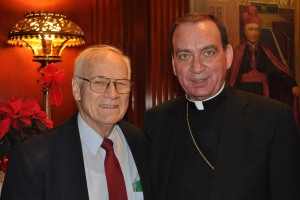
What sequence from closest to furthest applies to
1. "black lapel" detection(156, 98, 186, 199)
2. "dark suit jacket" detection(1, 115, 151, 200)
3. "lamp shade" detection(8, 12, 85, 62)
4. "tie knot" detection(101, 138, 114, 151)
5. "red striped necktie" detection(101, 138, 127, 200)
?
"dark suit jacket" detection(1, 115, 151, 200)
"red striped necktie" detection(101, 138, 127, 200)
"tie knot" detection(101, 138, 114, 151)
"black lapel" detection(156, 98, 186, 199)
"lamp shade" detection(8, 12, 85, 62)

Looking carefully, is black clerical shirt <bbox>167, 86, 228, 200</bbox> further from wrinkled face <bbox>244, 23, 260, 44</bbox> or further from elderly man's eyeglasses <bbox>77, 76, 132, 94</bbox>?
wrinkled face <bbox>244, 23, 260, 44</bbox>

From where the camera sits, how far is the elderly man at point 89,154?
1.72m

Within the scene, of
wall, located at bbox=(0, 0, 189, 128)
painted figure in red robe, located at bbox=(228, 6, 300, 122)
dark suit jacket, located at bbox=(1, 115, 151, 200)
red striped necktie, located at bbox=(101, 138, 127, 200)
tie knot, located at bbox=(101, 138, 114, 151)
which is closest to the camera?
dark suit jacket, located at bbox=(1, 115, 151, 200)

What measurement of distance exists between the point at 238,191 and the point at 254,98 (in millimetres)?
545

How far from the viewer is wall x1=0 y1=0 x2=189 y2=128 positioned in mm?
3533

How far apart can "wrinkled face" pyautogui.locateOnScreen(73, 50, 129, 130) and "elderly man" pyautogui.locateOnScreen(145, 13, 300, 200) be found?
371mm

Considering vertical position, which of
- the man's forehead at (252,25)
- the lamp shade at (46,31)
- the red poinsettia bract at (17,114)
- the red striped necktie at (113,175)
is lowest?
the red striped necktie at (113,175)

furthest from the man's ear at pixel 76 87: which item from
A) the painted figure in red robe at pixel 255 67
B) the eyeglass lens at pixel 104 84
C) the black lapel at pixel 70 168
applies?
the painted figure in red robe at pixel 255 67

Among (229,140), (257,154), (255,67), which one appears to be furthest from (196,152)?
(255,67)

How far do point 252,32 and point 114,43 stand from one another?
6.20 ft

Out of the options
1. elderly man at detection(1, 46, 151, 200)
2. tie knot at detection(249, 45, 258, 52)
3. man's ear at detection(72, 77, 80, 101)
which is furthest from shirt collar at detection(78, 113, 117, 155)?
tie knot at detection(249, 45, 258, 52)

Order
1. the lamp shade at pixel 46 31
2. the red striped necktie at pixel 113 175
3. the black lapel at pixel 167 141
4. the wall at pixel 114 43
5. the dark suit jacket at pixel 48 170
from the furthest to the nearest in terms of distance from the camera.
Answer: the wall at pixel 114 43
the lamp shade at pixel 46 31
the black lapel at pixel 167 141
the red striped necktie at pixel 113 175
the dark suit jacket at pixel 48 170

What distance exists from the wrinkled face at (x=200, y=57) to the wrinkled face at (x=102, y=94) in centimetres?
35

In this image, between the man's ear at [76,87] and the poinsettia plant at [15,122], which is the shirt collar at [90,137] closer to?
the man's ear at [76,87]
